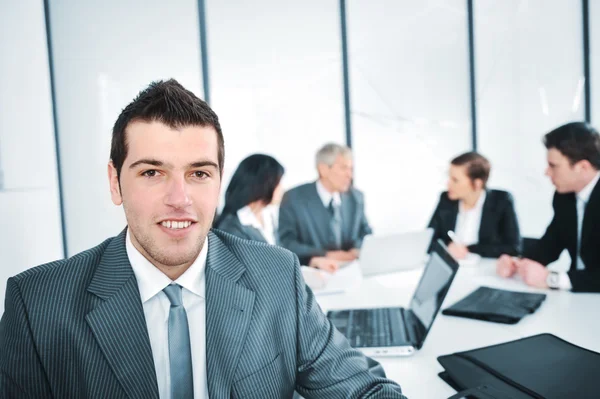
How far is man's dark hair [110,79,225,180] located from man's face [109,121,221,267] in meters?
0.02

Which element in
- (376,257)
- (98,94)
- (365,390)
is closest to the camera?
(365,390)

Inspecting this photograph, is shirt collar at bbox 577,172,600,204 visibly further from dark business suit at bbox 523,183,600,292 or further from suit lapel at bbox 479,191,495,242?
suit lapel at bbox 479,191,495,242

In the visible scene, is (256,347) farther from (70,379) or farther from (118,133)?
(118,133)

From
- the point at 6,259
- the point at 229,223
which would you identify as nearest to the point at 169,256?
the point at 229,223

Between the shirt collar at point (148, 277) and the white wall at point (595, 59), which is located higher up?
the white wall at point (595, 59)

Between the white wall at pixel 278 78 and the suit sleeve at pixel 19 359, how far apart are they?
354 centimetres

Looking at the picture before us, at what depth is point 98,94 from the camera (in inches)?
170

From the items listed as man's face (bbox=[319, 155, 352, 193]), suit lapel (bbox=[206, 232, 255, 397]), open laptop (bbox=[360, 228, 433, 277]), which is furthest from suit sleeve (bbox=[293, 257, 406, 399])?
man's face (bbox=[319, 155, 352, 193])

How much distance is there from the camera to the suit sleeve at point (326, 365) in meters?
1.13

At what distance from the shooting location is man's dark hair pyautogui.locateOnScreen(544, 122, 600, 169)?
2.36m

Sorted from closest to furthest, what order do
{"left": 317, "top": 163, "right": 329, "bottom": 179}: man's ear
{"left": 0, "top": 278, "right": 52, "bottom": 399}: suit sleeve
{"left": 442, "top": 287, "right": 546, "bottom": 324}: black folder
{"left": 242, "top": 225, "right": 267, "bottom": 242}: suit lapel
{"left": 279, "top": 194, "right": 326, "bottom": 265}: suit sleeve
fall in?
{"left": 0, "top": 278, "right": 52, "bottom": 399}: suit sleeve < {"left": 442, "top": 287, "right": 546, "bottom": 324}: black folder < {"left": 242, "top": 225, "right": 267, "bottom": 242}: suit lapel < {"left": 279, "top": 194, "right": 326, "bottom": 265}: suit sleeve < {"left": 317, "top": 163, "right": 329, "bottom": 179}: man's ear

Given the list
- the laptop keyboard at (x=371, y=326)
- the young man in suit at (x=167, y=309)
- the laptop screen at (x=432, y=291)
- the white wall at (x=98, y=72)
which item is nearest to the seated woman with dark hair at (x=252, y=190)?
the laptop keyboard at (x=371, y=326)

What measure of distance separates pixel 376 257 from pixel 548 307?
2.97 feet

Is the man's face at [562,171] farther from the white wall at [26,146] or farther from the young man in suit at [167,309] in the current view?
the white wall at [26,146]
